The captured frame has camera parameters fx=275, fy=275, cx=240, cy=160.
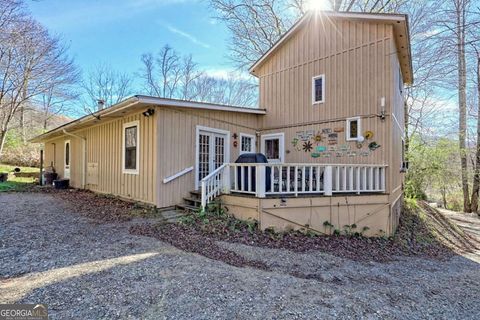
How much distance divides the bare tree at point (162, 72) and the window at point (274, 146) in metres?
18.4

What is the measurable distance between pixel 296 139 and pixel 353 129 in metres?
1.89

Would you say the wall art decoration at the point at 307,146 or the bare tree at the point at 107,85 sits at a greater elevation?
the bare tree at the point at 107,85

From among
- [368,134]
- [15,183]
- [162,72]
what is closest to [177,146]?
[368,134]

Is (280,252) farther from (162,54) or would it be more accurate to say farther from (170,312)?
(162,54)

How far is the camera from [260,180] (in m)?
6.17

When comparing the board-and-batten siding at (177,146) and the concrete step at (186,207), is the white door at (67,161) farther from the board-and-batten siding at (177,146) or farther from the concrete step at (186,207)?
the concrete step at (186,207)

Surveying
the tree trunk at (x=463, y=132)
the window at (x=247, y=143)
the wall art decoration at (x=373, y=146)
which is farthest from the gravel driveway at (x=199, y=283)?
the tree trunk at (x=463, y=132)

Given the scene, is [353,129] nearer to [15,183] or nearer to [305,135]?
[305,135]

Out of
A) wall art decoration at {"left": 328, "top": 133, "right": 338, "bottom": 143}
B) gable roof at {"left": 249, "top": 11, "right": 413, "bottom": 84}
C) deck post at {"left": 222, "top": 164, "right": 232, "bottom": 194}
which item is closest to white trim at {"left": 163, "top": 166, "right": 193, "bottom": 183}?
deck post at {"left": 222, "top": 164, "right": 232, "bottom": 194}

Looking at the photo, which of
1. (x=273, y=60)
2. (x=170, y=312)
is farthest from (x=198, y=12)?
(x=170, y=312)

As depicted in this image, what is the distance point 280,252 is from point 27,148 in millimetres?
23034

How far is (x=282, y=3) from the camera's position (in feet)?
49.6

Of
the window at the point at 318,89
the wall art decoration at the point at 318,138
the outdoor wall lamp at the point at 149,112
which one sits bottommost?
the wall art decoration at the point at 318,138

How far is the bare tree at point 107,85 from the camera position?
25.2 meters
